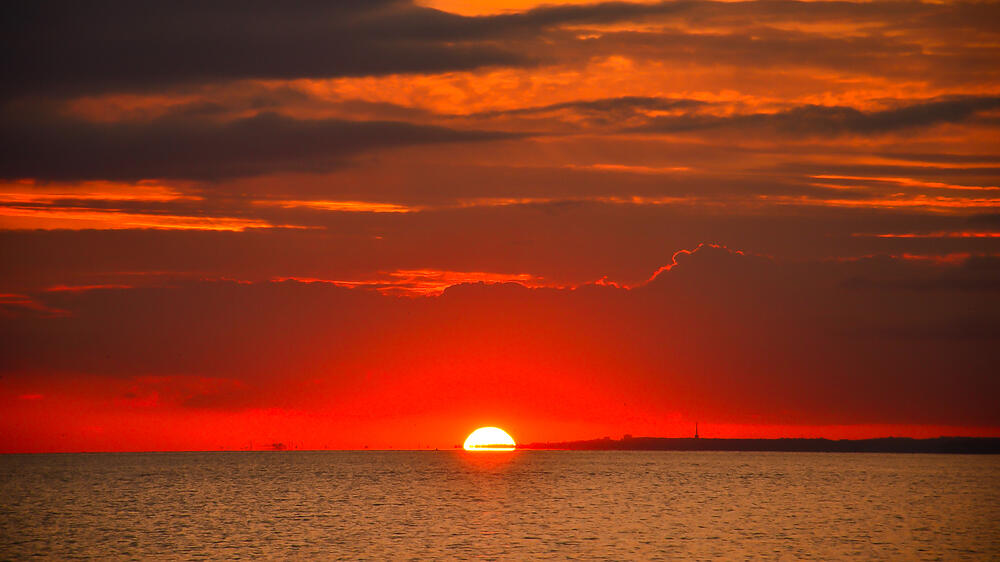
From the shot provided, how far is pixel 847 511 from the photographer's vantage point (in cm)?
15125

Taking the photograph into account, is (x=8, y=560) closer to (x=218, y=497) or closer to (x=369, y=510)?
(x=369, y=510)

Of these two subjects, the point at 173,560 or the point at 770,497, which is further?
the point at 770,497

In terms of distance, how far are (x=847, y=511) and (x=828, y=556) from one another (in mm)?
62347

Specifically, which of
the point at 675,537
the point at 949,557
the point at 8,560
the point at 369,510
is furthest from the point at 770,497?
the point at 8,560

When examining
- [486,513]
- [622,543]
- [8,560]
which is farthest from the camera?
[486,513]

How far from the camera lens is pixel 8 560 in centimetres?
9038

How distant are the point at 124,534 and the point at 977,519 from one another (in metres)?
102

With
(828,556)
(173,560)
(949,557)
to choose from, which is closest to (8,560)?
(173,560)

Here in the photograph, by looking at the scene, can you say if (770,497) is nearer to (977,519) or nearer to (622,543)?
(977,519)

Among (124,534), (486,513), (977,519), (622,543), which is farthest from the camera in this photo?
(486,513)

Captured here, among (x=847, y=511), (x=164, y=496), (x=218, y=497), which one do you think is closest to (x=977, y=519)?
(x=847, y=511)

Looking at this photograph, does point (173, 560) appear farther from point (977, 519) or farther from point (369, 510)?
point (977, 519)

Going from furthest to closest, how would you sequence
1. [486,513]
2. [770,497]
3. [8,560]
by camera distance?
[770,497] < [486,513] < [8,560]

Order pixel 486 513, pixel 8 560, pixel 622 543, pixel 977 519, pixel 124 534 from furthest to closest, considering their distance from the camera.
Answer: pixel 486 513 → pixel 977 519 → pixel 124 534 → pixel 622 543 → pixel 8 560
